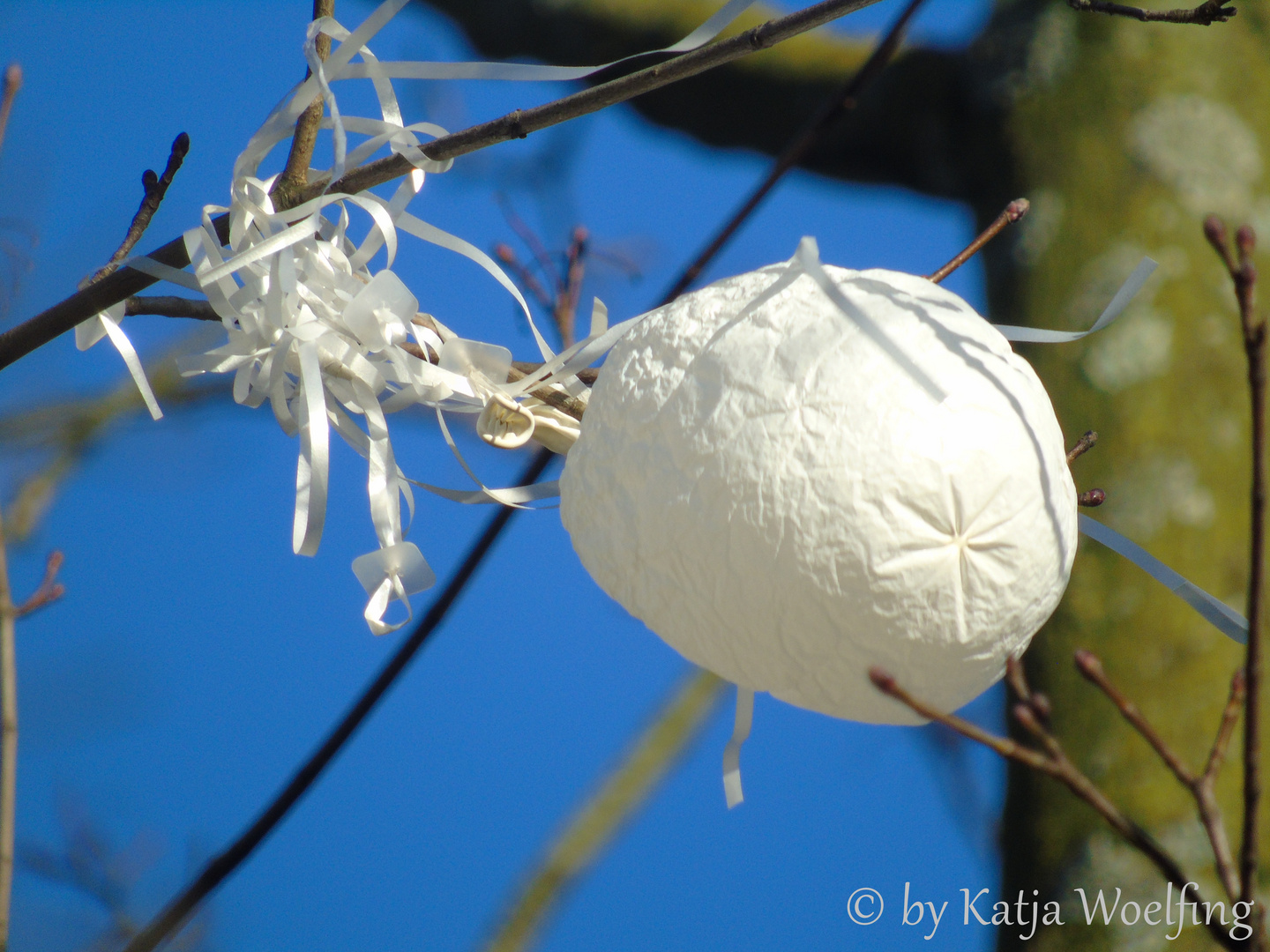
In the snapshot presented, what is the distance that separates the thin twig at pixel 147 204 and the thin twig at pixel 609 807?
34.6 inches

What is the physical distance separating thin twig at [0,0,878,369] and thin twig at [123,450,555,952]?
0.51ft

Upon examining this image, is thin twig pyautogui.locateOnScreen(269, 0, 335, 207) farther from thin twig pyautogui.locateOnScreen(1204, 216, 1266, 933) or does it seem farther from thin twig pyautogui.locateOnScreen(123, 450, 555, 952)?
thin twig pyautogui.locateOnScreen(1204, 216, 1266, 933)

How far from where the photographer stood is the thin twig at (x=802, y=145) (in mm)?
558

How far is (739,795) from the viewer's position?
0.33 metres

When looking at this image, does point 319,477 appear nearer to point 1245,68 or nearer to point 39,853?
point 39,853

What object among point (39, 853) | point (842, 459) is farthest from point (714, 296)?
point (39, 853)

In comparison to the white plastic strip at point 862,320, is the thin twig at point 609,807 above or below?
below

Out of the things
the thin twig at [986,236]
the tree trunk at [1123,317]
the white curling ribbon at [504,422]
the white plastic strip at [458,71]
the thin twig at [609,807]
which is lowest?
the thin twig at [609,807]

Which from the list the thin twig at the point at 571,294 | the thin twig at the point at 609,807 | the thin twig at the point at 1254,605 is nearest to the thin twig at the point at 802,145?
the thin twig at the point at 571,294

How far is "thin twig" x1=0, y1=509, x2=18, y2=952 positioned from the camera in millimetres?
473

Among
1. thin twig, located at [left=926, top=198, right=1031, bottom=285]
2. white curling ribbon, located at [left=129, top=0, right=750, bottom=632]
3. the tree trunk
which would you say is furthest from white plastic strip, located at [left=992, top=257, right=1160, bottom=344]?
the tree trunk

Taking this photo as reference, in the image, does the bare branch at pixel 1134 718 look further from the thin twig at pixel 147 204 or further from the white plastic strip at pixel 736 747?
the thin twig at pixel 147 204

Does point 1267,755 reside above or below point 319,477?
below

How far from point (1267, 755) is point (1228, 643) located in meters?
0.08
